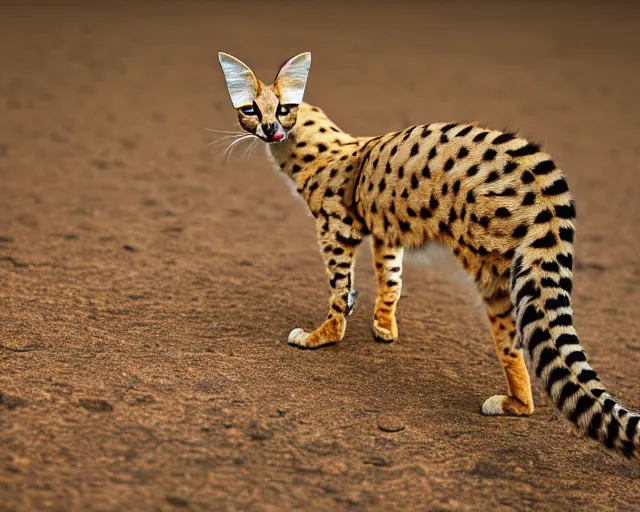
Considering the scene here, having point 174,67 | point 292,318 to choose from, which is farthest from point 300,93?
point 174,67

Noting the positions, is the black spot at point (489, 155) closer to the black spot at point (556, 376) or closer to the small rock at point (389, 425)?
the black spot at point (556, 376)

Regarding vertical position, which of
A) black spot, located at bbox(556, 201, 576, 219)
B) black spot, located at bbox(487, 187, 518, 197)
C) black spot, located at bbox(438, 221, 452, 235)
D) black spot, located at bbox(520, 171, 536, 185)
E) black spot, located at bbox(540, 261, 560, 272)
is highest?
black spot, located at bbox(520, 171, 536, 185)

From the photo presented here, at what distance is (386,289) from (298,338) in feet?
2.30

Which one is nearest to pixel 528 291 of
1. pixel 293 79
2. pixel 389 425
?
pixel 389 425

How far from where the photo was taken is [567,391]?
13.5 feet

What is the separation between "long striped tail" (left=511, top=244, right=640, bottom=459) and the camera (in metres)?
3.97

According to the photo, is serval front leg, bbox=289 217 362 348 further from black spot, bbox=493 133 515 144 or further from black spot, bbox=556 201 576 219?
black spot, bbox=556 201 576 219

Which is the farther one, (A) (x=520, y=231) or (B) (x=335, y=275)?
(B) (x=335, y=275)

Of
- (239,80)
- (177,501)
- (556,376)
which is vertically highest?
(239,80)

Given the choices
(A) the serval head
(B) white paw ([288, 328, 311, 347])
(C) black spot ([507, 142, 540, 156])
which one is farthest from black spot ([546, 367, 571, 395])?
(A) the serval head

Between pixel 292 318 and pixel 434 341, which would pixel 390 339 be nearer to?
pixel 434 341

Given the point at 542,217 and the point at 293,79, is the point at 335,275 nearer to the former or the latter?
the point at 293,79

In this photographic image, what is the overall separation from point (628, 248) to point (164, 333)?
17.3ft

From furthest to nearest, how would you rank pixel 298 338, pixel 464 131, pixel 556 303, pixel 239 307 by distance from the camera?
1. pixel 239 307
2. pixel 298 338
3. pixel 464 131
4. pixel 556 303
